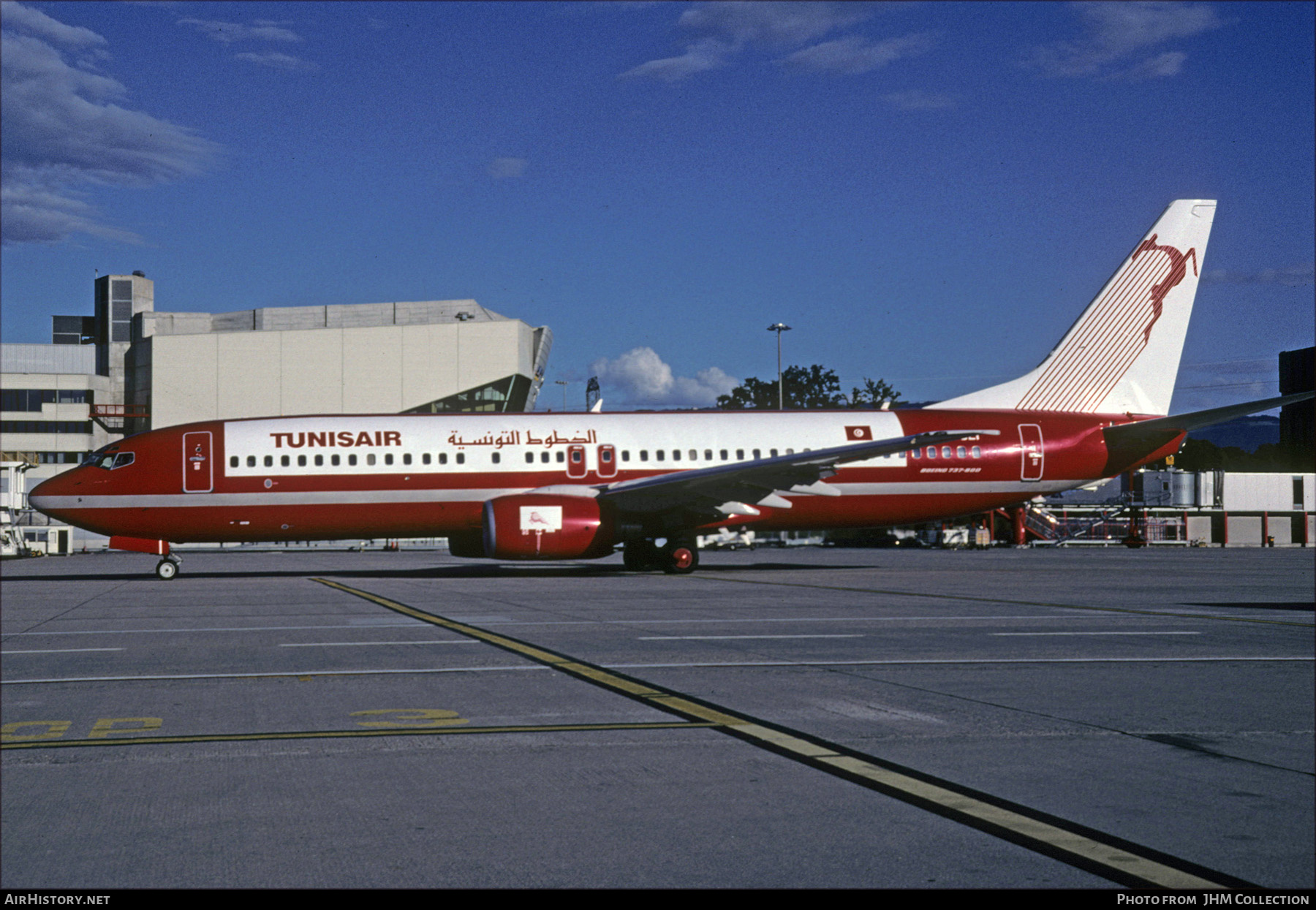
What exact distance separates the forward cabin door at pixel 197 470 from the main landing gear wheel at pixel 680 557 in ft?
35.6

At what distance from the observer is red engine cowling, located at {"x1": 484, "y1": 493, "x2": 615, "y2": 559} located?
2503 cm

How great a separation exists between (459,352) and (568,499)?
56231 millimetres

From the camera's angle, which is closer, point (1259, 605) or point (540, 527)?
point (1259, 605)

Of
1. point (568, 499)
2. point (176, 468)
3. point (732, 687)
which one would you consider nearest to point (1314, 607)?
point (732, 687)

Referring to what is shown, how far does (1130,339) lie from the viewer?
3225 cm

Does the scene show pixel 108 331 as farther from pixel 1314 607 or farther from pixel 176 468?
pixel 1314 607

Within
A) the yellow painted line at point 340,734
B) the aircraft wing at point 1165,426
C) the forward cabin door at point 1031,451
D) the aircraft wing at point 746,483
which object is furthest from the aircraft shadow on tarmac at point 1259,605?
the forward cabin door at point 1031,451

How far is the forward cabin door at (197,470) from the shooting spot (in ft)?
89.0

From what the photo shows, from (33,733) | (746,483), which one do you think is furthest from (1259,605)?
(33,733)

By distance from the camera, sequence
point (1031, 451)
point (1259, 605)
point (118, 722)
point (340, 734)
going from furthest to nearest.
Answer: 1. point (1031, 451)
2. point (1259, 605)
3. point (118, 722)
4. point (340, 734)

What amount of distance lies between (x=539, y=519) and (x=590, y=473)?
3424 mm

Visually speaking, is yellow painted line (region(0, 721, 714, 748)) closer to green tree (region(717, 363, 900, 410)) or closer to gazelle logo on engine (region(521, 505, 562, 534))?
gazelle logo on engine (region(521, 505, 562, 534))

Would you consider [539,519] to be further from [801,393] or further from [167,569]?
[801,393]

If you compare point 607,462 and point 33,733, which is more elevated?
point 607,462
